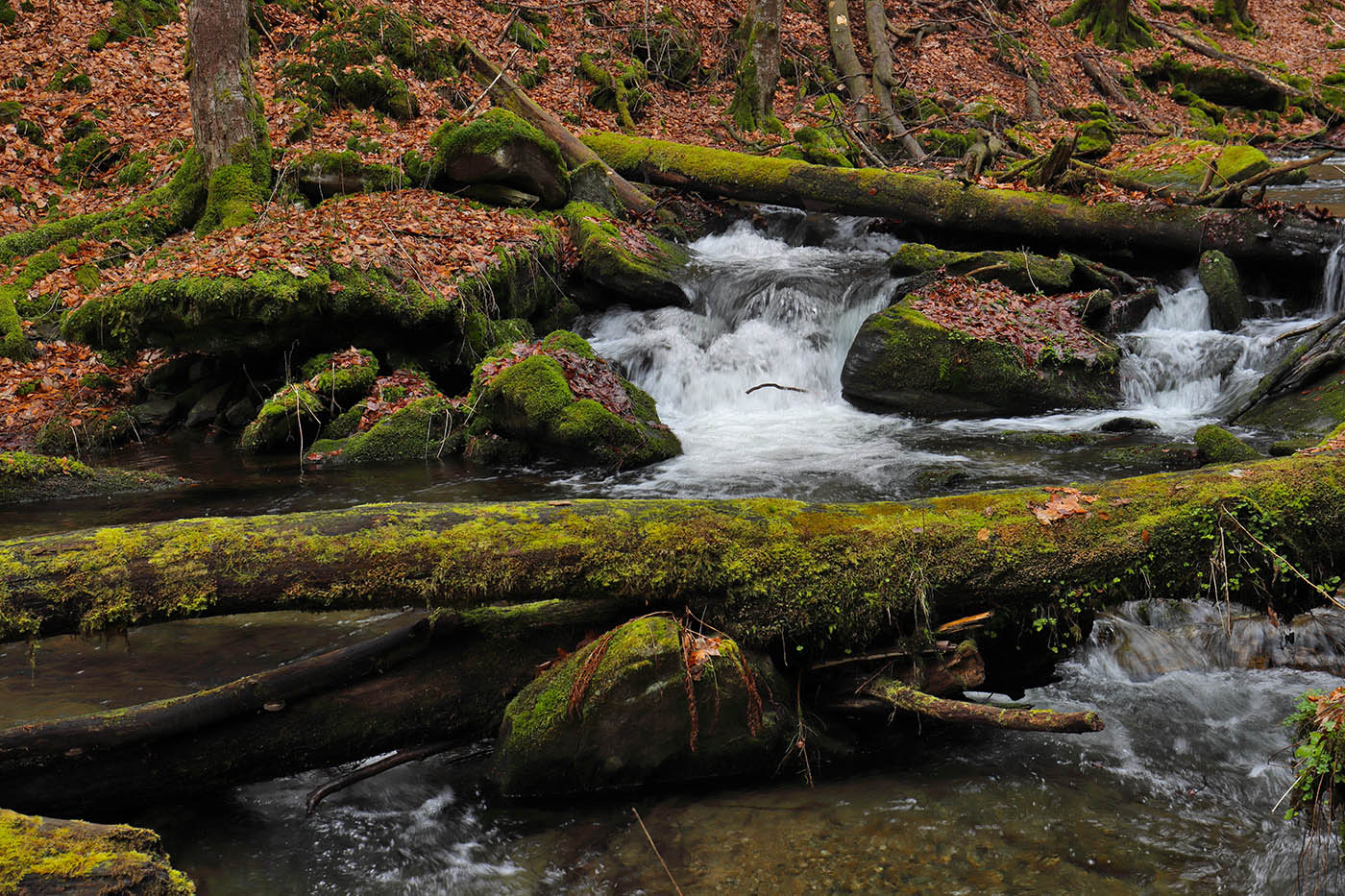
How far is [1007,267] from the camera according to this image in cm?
1087

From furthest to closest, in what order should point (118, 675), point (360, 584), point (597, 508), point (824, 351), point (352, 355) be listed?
point (824, 351)
point (352, 355)
point (118, 675)
point (597, 508)
point (360, 584)

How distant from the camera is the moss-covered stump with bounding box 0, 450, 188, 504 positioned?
7.73m

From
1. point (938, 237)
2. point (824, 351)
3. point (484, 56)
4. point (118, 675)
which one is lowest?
point (118, 675)

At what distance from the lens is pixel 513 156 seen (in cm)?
1239

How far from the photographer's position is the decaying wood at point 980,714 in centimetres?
300

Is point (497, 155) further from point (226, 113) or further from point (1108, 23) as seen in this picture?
point (1108, 23)

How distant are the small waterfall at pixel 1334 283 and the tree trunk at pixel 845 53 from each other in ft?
34.2

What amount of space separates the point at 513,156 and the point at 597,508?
9906mm

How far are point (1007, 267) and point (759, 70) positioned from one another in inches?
346

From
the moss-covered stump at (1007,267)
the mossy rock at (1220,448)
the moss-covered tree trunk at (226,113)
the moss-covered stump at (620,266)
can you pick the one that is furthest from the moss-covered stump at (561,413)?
the mossy rock at (1220,448)

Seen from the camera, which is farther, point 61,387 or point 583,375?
point 61,387

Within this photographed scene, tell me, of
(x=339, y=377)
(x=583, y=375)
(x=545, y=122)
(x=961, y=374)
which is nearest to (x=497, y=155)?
(x=545, y=122)

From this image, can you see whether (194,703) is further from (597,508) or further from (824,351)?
(824,351)

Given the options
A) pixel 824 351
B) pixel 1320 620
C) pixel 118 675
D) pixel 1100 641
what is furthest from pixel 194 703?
A: pixel 824 351
